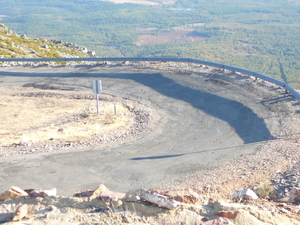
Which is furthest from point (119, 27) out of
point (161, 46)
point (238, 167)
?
point (238, 167)

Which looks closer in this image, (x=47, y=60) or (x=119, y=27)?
(x=47, y=60)

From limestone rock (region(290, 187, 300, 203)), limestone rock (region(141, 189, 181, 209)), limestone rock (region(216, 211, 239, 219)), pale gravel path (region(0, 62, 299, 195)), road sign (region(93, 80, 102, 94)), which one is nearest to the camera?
limestone rock (region(216, 211, 239, 219))

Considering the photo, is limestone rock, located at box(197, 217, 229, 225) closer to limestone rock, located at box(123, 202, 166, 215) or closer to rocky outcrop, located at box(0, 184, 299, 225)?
rocky outcrop, located at box(0, 184, 299, 225)

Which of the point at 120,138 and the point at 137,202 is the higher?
the point at 137,202

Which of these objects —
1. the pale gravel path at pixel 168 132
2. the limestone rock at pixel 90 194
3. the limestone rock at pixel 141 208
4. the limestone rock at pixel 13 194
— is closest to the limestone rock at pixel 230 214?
the limestone rock at pixel 141 208

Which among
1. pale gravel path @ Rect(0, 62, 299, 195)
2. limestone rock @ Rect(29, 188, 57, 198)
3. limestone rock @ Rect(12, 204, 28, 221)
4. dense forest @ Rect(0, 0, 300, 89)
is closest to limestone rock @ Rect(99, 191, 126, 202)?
limestone rock @ Rect(29, 188, 57, 198)

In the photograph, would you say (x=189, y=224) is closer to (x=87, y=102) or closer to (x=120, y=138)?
(x=120, y=138)
